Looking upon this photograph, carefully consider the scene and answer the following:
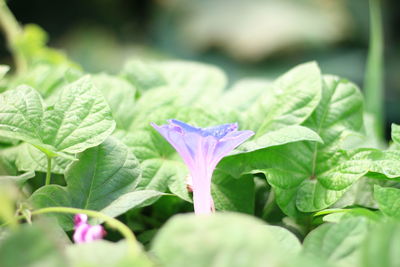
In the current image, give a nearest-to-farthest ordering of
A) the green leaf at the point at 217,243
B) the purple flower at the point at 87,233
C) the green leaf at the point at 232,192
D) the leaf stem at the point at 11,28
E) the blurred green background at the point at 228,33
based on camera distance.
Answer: the green leaf at the point at 217,243, the purple flower at the point at 87,233, the green leaf at the point at 232,192, the leaf stem at the point at 11,28, the blurred green background at the point at 228,33

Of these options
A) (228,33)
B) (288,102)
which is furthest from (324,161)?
(228,33)

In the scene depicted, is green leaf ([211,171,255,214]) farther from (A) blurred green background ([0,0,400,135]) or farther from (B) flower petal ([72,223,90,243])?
(A) blurred green background ([0,0,400,135])

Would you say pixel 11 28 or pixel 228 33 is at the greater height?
pixel 11 28

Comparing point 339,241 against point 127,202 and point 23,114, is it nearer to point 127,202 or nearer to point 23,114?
point 127,202

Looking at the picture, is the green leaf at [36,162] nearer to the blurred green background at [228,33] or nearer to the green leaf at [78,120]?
the green leaf at [78,120]

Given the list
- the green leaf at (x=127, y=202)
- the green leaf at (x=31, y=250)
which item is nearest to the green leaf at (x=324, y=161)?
the green leaf at (x=127, y=202)

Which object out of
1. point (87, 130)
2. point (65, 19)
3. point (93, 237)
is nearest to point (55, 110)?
point (87, 130)

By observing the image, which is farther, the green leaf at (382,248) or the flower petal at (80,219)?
the flower petal at (80,219)
